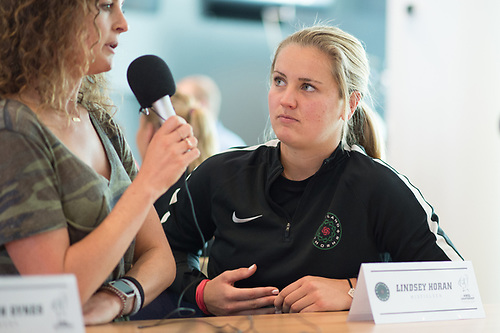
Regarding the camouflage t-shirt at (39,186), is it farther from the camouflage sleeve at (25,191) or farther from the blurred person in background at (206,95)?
the blurred person in background at (206,95)

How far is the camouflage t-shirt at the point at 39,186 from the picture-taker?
1.02m

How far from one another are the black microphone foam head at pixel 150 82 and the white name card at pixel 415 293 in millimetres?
532

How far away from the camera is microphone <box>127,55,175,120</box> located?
1.20m

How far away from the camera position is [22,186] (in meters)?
1.03

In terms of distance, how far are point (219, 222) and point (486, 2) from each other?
65.6 inches

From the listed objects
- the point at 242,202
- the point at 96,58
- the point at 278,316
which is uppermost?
the point at 96,58

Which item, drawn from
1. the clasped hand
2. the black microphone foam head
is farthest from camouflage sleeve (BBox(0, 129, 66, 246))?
the clasped hand

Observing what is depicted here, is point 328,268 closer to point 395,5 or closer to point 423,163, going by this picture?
point 423,163

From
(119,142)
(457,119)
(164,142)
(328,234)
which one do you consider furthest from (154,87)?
(457,119)

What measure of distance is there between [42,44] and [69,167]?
9.3 inches

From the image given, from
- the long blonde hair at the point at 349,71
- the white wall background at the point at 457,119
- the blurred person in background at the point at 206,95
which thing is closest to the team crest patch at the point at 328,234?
the long blonde hair at the point at 349,71

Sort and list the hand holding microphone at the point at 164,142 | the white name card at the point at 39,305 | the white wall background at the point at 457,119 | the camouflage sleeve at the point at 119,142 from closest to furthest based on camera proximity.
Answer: the white name card at the point at 39,305 < the hand holding microphone at the point at 164,142 < the camouflage sleeve at the point at 119,142 < the white wall background at the point at 457,119

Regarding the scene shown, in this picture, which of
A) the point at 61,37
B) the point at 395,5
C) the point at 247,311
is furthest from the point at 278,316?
the point at 395,5

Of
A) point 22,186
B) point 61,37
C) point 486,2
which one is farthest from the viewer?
point 486,2
